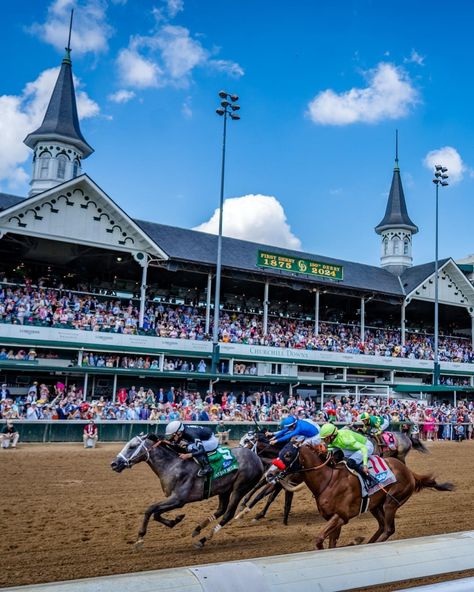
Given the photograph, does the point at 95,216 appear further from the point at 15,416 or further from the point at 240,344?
the point at 15,416

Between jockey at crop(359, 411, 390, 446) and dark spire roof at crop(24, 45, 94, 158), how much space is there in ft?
90.2

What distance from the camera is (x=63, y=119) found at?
33750 mm

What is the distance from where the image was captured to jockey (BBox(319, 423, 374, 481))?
738cm

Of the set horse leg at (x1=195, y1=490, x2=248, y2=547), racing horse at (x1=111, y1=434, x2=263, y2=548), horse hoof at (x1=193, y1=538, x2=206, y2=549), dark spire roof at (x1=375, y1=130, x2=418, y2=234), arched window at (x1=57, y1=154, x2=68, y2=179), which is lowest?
horse hoof at (x1=193, y1=538, x2=206, y2=549)

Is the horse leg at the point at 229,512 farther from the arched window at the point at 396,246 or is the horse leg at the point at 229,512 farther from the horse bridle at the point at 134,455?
the arched window at the point at 396,246

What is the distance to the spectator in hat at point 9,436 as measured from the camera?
15.7 metres

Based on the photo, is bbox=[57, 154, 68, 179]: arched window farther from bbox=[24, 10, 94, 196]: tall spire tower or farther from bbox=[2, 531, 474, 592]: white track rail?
bbox=[2, 531, 474, 592]: white track rail

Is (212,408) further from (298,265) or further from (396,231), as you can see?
(396,231)

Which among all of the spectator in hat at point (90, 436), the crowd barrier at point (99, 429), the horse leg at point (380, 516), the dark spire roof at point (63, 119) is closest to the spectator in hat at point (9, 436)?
the crowd barrier at point (99, 429)

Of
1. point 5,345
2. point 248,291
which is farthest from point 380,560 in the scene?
point 248,291

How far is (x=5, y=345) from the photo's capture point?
2248 cm

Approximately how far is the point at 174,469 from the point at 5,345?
17.2 m

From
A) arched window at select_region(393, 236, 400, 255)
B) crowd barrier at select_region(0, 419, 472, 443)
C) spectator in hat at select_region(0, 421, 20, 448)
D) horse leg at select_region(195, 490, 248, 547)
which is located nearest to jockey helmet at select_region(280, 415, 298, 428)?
horse leg at select_region(195, 490, 248, 547)

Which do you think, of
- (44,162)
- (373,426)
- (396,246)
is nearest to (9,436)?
(373,426)
